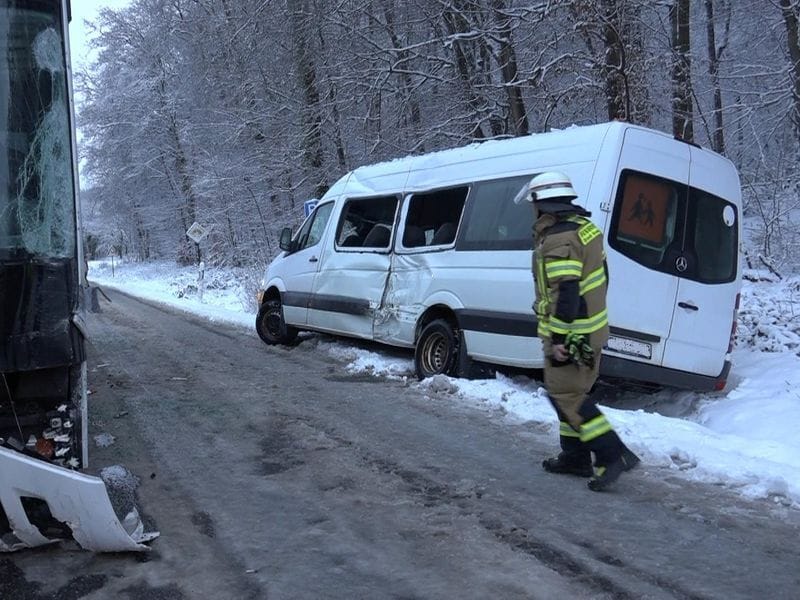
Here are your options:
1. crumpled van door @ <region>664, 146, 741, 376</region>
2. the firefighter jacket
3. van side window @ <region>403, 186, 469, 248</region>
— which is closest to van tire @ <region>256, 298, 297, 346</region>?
van side window @ <region>403, 186, 469, 248</region>

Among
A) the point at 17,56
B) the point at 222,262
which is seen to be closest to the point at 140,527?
the point at 17,56

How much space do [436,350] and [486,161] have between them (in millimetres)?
2159

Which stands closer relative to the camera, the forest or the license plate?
the license plate

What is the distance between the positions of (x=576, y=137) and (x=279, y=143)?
13.8m

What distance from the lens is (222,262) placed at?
91.4ft

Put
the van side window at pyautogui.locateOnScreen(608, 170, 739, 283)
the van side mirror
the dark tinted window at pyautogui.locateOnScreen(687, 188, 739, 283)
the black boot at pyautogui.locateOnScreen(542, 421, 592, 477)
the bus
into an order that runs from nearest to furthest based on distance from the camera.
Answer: the bus → the black boot at pyautogui.locateOnScreen(542, 421, 592, 477) → the van side window at pyautogui.locateOnScreen(608, 170, 739, 283) → the dark tinted window at pyautogui.locateOnScreen(687, 188, 739, 283) → the van side mirror

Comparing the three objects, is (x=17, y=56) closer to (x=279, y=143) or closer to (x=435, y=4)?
(x=435, y=4)

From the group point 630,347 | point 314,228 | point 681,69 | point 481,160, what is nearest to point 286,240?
point 314,228

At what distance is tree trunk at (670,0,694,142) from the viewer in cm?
1139

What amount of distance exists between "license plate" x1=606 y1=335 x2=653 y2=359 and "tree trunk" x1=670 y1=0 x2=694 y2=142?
6.41 m

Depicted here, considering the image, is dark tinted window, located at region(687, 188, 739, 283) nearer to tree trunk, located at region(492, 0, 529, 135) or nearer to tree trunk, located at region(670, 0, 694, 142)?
tree trunk, located at region(670, 0, 694, 142)

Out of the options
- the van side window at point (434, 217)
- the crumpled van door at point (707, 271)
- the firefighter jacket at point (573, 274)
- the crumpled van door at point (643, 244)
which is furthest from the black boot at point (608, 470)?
the van side window at point (434, 217)

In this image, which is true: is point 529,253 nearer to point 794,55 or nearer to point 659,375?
point 659,375

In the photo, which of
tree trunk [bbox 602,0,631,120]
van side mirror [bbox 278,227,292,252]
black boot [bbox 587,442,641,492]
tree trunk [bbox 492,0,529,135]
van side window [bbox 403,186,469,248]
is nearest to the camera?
black boot [bbox 587,442,641,492]
